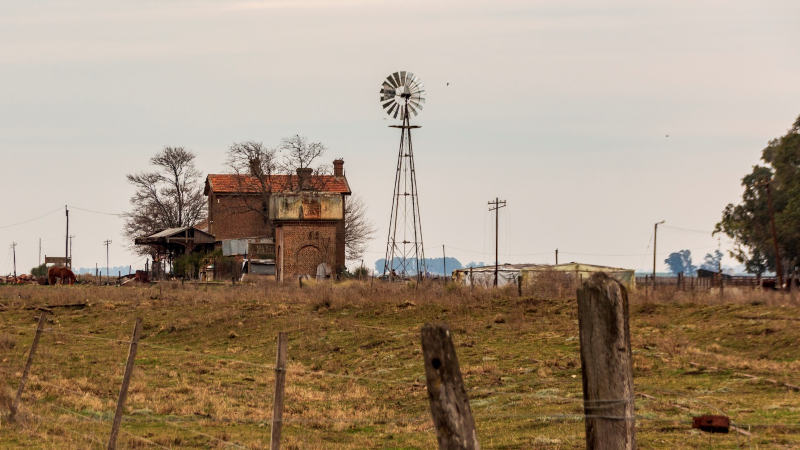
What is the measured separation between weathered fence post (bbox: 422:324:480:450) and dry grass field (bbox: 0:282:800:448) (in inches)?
231

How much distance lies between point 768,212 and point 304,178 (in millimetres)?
40096

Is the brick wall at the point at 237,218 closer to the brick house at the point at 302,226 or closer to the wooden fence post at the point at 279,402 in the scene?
the brick house at the point at 302,226

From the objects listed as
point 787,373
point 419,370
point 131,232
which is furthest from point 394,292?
point 131,232

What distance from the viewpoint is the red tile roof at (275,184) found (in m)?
94.5

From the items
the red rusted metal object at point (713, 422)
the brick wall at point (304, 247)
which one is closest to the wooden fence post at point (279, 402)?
the red rusted metal object at point (713, 422)

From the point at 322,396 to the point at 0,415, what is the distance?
7.55m

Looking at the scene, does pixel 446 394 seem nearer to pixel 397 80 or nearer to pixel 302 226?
pixel 397 80

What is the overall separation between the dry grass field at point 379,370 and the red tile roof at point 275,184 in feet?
163

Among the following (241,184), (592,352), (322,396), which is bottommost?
(322,396)

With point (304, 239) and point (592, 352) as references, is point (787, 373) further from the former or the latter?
point (304, 239)

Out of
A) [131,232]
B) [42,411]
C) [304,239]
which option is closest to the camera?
[42,411]

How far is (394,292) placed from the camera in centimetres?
4425

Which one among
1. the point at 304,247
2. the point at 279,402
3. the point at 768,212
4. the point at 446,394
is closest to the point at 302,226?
the point at 304,247

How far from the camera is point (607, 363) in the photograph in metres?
7.33
